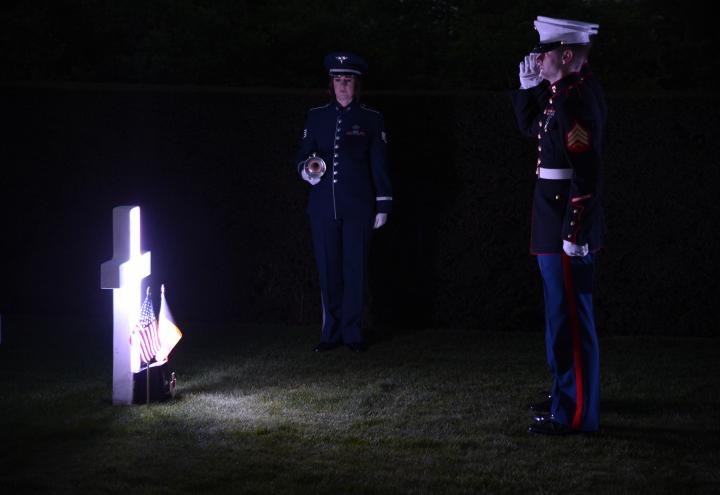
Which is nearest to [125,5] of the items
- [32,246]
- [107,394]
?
[32,246]

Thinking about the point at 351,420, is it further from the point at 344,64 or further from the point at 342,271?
the point at 344,64

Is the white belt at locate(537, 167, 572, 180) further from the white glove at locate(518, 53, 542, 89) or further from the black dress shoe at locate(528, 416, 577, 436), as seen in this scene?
the black dress shoe at locate(528, 416, 577, 436)

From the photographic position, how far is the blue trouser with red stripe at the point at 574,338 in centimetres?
680

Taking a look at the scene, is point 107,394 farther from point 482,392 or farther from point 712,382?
point 712,382

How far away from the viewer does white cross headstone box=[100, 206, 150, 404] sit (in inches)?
290

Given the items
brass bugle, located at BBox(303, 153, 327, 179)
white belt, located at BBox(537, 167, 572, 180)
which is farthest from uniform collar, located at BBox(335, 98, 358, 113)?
white belt, located at BBox(537, 167, 572, 180)

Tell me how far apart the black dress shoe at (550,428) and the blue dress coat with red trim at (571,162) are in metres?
0.88

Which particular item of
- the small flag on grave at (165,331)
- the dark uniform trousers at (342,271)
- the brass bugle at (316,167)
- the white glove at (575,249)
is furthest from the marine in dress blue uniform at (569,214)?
the dark uniform trousers at (342,271)

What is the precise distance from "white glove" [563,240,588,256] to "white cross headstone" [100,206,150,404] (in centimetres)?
241

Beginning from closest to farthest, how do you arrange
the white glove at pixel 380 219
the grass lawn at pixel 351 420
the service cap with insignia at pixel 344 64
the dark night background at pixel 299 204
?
the grass lawn at pixel 351 420 → the service cap with insignia at pixel 344 64 → the white glove at pixel 380 219 → the dark night background at pixel 299 204

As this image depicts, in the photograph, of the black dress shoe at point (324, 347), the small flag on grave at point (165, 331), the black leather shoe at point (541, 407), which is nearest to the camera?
the black leather shoe at point (541, 407)

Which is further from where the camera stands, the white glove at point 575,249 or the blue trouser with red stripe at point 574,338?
the blue trouser with red stripe at point 574,338

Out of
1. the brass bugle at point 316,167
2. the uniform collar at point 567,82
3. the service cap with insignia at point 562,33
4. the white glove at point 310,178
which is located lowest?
the white glove at point 310,178

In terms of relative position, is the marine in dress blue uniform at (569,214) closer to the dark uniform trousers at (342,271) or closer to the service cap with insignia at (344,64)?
the service cap with insignia at (344,64)
